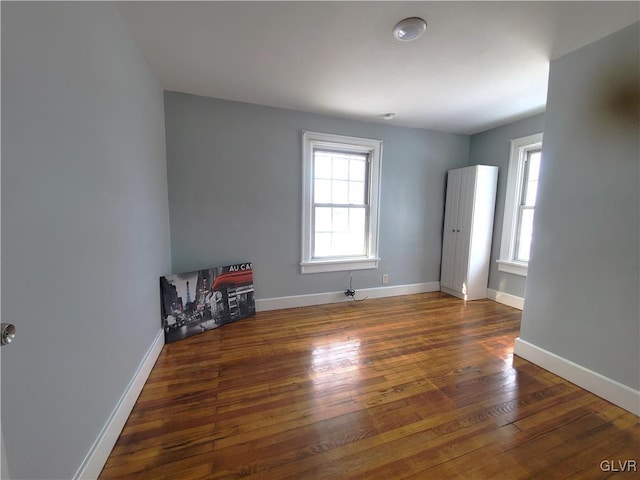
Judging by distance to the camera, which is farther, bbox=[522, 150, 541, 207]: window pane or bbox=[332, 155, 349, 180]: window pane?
bbox=[332, 155, 349, 180]: window pane

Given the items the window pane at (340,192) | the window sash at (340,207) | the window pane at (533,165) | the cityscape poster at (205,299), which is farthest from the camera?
the window pane at (340,192)

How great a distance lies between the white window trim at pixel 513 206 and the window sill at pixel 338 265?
1.65 m

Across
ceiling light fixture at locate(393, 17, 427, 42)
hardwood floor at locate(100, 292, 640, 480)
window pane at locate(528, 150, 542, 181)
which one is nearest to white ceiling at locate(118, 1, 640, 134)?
ceiling light fixture at locate(393, 17, 427, 42)

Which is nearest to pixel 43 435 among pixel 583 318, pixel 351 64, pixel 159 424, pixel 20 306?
pixel 20 306

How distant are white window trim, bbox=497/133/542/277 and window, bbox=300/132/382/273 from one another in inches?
64.3

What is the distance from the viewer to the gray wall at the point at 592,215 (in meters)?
1.57

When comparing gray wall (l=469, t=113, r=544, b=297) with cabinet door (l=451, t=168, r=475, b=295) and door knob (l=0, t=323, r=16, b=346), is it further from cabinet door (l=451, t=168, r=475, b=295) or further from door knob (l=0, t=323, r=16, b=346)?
door knob (l=0, t=323, r=16, b=346)

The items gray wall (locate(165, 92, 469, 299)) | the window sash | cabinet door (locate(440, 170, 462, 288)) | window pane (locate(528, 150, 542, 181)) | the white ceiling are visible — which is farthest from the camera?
cabinet door (locate(440, 170, 462, 288))

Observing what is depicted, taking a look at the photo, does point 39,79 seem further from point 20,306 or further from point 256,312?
point 256,312

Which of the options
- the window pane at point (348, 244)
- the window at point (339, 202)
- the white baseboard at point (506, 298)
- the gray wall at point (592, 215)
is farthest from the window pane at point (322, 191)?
the white baseboard at point (506, 298)

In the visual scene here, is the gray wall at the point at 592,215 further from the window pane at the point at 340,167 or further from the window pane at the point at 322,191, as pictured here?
the window pane at the point at 322,191

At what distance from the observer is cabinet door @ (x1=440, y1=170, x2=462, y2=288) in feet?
11.9

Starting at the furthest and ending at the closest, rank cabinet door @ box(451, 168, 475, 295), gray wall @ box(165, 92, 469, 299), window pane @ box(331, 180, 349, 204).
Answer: cabinet door @ box(451, 168, 475, 295) → window pane @ box(331, 180, 349, 204) → gray wall @ box(165, 92, 469, 299)

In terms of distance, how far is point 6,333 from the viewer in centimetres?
68
